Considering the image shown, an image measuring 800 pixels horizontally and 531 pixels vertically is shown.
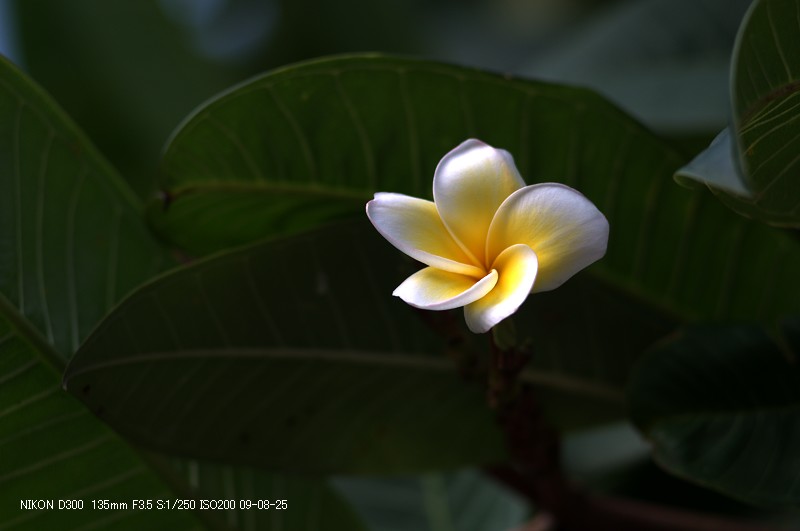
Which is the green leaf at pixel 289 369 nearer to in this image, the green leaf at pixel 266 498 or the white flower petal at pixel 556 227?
the green leaf at pixel 266 498

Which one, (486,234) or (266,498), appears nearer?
→ (486,234)

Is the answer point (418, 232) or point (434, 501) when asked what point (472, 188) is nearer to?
point (418, 232)

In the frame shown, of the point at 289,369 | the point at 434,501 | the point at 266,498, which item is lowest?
the point at 434,501

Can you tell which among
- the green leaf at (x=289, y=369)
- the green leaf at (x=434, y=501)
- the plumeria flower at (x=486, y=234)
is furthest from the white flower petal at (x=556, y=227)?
the green leaf at (x=434, y=501)

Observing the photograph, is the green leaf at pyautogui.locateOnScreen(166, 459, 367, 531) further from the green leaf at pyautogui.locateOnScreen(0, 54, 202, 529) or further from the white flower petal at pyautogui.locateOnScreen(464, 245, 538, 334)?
the white flower petal at pyautogui.locateOnScreen(464, 245, 538, 334)

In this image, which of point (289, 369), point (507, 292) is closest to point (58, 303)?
point (289, 369)

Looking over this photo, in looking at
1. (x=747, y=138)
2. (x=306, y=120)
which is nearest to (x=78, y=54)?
(x=306, y=120)

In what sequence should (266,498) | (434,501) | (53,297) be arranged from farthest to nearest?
1. (434,501)
2. (266,498)
3. (53,297)

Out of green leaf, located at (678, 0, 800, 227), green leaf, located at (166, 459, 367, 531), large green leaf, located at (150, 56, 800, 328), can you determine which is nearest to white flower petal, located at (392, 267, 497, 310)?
green leaf, located at (678, 0, 800, 227)
